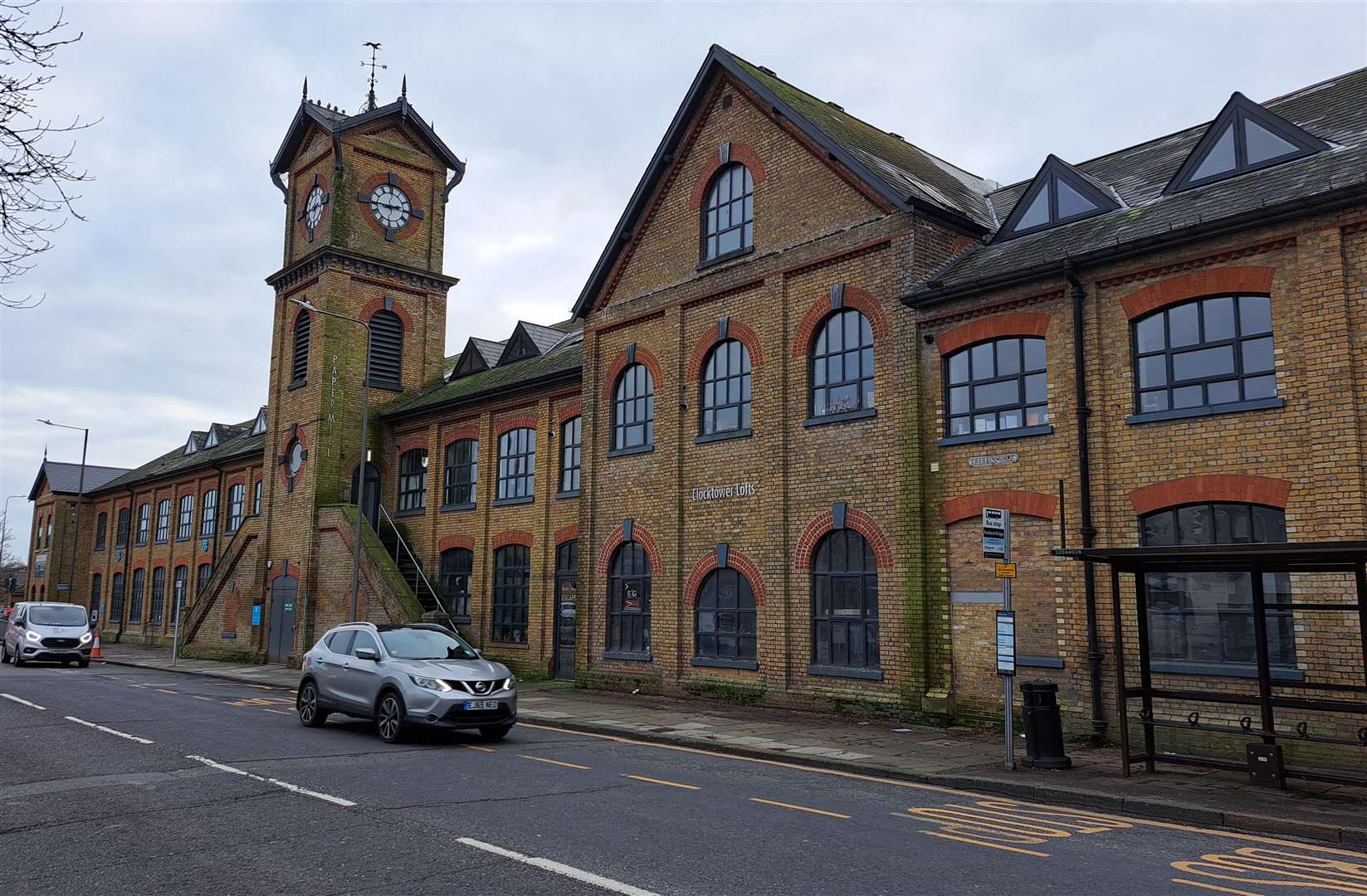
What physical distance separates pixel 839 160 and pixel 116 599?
45684mm

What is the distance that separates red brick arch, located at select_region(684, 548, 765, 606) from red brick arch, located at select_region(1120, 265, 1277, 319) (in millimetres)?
7549

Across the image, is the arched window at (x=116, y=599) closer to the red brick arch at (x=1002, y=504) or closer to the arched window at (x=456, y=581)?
the arched window at (x=456, y=581)

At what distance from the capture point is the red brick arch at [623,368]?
2070 centimetres

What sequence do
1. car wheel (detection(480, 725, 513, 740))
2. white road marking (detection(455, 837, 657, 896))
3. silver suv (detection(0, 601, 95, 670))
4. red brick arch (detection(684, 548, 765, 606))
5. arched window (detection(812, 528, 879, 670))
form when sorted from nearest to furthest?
white road marking (detection(455, 837, 657, 896)) < car wheel (detection(480, 725, 513, 740)) < arched window (detection(812, 528, 879, 670)) < red brick arch (detection(684, 548, 765, 606)) < silver suv (detection(0, 601, 95, 670))

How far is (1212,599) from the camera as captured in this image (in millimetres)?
12539

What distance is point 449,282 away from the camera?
32969 mm

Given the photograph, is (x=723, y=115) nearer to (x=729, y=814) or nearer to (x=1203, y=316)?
(x=1203, y=316)

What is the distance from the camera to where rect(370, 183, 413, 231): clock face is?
31.6m

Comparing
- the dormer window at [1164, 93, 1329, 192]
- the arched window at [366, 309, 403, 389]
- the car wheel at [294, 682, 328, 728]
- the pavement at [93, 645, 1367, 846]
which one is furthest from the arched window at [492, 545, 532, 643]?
the dormer window at [1164, 93, 1329, 192]

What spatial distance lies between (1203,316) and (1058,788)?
676 centimetres

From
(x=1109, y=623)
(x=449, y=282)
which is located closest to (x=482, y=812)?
(x=1109, y=623)

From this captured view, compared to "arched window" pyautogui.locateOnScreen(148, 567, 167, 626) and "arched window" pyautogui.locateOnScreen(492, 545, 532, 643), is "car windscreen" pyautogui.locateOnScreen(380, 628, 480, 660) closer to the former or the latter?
"arched window" pyautogui.locateOnScreen(492, 545, 532, 643)

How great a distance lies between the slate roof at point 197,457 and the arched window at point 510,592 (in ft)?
50.3

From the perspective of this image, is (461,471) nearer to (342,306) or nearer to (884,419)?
(342,306)
